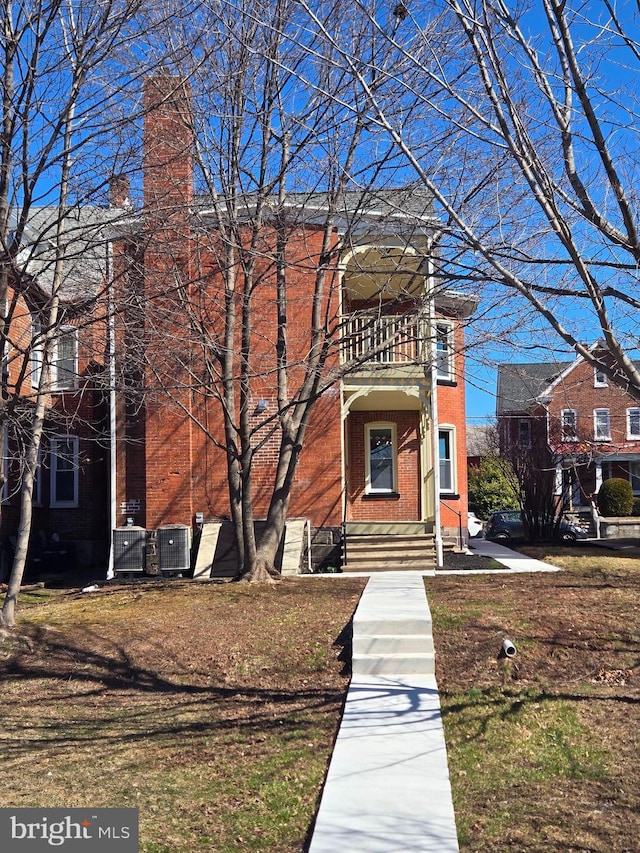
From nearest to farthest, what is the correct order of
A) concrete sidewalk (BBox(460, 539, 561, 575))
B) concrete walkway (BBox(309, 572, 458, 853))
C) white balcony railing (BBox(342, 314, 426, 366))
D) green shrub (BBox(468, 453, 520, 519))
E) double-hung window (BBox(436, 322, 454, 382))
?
concrete walkway (BBox(309, 572, 458, 853))
double-hung window (BBox(436, 322, 454, 382))
white balcony railing (BBox(342, 314, 426, 366))
concrete sidewalk (BBox(460, 539, 561, 575))
green shrub (BBox(468, 453, 520, 519))

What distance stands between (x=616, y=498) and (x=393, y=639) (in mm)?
28096

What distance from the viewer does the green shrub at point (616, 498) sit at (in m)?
34.3

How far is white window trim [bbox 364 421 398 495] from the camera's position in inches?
780

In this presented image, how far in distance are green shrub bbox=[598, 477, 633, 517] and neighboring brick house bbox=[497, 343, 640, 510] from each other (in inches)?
41.4

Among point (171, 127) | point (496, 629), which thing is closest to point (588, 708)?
point (496, 629)

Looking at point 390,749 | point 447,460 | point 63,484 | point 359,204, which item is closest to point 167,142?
point 359,204

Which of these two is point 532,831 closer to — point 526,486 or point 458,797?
point 458,797

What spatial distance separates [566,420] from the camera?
11070mm

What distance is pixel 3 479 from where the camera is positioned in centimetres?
1005

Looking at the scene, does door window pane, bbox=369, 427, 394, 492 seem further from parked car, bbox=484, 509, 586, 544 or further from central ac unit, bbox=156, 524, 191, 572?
parked car, bbox=484, 509, 586, 544

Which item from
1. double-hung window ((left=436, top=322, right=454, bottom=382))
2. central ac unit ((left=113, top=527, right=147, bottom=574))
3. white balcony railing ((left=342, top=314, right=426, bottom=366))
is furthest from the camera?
central ac unit ((left=113, top=527, right=147, bottom=574))

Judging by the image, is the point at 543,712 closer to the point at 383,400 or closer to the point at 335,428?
the point at 335,428

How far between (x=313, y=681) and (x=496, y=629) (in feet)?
6.38

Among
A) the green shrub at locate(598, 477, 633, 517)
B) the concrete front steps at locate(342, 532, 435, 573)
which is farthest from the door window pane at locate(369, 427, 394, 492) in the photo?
the green shrub at locate(598, 477, 633, 517)
